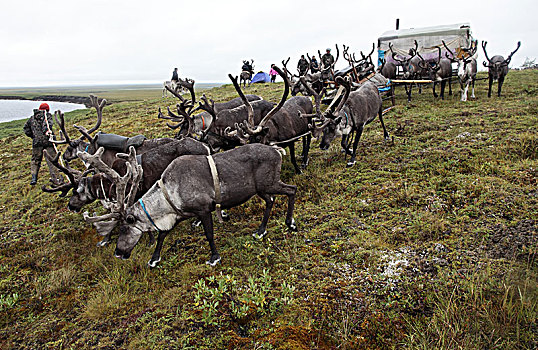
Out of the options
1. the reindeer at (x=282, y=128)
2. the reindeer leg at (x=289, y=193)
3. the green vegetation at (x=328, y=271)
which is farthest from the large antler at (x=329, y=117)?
the reindeer leg at (x=289, y=193)

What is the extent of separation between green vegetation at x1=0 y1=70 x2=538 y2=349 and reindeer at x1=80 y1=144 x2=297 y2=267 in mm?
712

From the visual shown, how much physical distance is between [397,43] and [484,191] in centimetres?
1661

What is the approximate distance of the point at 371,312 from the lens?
11.6 ft

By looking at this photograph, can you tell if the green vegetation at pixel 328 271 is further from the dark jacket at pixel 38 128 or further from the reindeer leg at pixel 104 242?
the dark jacket at pixel 38 128

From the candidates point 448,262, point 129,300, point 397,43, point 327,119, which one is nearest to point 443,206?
point 448,262

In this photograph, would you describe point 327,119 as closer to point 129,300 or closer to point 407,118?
point 407,118

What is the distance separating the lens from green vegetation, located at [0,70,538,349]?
3.35 metres

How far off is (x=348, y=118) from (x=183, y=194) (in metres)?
5.33

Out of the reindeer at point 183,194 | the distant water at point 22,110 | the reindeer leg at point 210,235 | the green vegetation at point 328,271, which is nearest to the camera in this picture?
the green vegetation at point 328,271

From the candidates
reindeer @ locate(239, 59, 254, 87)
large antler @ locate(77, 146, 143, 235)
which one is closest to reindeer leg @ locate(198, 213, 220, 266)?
large antler @ locate(77, 146, 143, 235)

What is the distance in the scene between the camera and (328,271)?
14.1ft

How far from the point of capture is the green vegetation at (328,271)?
3.35 m

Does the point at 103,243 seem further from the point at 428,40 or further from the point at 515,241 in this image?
the point at 428,40

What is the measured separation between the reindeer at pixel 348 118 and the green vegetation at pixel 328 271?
0.95m
